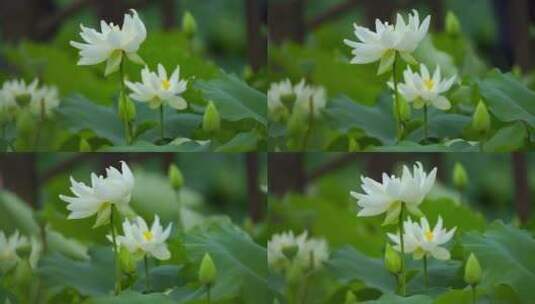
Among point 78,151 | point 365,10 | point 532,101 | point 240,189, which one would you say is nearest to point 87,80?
point 78,151

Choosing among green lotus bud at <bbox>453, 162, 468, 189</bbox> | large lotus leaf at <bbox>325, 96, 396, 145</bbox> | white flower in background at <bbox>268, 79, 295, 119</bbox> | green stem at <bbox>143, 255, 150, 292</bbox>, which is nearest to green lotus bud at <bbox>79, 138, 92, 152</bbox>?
green stem at <bbox>143, 255, 150, 292</bbox>

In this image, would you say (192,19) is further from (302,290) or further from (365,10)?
(302,290)

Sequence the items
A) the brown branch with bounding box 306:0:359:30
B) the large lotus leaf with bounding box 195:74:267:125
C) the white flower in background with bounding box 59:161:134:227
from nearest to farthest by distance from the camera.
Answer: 1. the white flower in background with bounding box 59:161:134:227
2. the large lotus leaf with bounding box 195:74:267:125
3. the brown branch with bounding box 306:0:359:30

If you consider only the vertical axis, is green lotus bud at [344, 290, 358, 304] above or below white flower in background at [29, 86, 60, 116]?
below

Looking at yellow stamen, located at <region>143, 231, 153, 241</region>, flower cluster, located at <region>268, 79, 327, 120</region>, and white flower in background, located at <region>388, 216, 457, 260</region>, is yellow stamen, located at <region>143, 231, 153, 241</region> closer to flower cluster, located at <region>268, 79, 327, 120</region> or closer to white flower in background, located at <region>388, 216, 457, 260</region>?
flower cluster, located at <region>268, 79, 327, 120</region>

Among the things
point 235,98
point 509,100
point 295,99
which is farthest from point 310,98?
point 509,100

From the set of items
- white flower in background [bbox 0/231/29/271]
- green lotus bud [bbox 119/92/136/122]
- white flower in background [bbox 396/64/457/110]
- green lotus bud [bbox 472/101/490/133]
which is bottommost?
white flower in background [bbox 0/231/29/271]

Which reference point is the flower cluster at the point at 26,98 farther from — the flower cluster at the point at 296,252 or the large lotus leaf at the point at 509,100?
the large lotus leaf at the point at 509,100
